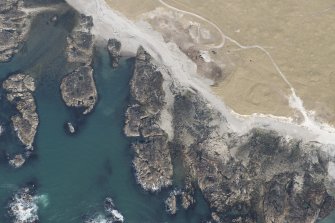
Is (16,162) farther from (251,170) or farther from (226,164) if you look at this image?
(251,170)

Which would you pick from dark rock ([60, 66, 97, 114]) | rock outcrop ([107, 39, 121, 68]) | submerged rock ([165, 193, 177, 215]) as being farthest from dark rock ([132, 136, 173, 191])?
rock outcrop ([107, 39, 121, 68])

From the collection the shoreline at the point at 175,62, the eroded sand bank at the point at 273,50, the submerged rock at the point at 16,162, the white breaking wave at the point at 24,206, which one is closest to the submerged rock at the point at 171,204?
the shoreline at the point at 175,62

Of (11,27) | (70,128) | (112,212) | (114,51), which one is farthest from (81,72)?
(112,212)

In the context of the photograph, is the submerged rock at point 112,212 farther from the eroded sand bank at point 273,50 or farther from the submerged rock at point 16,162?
the eroded sand bank at point 273,50

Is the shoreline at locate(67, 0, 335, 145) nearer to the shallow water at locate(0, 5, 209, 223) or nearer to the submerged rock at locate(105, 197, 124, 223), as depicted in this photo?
the shallow water at locate(0, 5, 209, 223)

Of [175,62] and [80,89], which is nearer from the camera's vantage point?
[80,89]

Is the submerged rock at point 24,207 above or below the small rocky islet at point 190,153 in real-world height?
below
